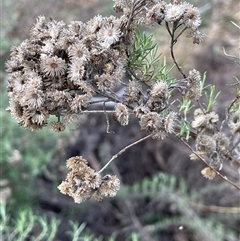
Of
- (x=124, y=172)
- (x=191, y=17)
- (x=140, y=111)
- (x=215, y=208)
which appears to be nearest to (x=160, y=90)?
(x=140, y=111)

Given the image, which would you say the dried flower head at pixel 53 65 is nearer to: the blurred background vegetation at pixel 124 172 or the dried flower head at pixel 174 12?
the dried flower head at pixel 174 12

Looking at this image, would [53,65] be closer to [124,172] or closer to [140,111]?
[140,111]

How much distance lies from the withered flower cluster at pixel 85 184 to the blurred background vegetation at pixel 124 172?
95 cm

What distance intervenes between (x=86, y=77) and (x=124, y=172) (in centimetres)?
182

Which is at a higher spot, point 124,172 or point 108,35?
point 124,172

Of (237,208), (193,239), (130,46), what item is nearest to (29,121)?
(130,46)

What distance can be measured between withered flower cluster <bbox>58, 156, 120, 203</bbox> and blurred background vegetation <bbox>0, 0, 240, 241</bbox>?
3.12ft

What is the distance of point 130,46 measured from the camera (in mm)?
766

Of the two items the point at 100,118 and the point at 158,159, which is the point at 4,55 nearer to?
the point at 100,118

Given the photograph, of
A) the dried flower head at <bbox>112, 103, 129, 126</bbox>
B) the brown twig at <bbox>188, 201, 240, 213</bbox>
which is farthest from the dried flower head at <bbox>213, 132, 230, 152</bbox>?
the brown twig at <bbox>188, 201, 240, 213</bbox>

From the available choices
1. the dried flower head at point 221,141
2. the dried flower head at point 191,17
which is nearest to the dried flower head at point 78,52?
the dried flower head at point 191,17

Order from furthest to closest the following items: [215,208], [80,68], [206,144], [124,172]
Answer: [124,172] < [215,208] < [206,144] < [80,68]

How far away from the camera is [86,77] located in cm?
71

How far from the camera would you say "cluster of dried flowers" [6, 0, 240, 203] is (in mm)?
669
